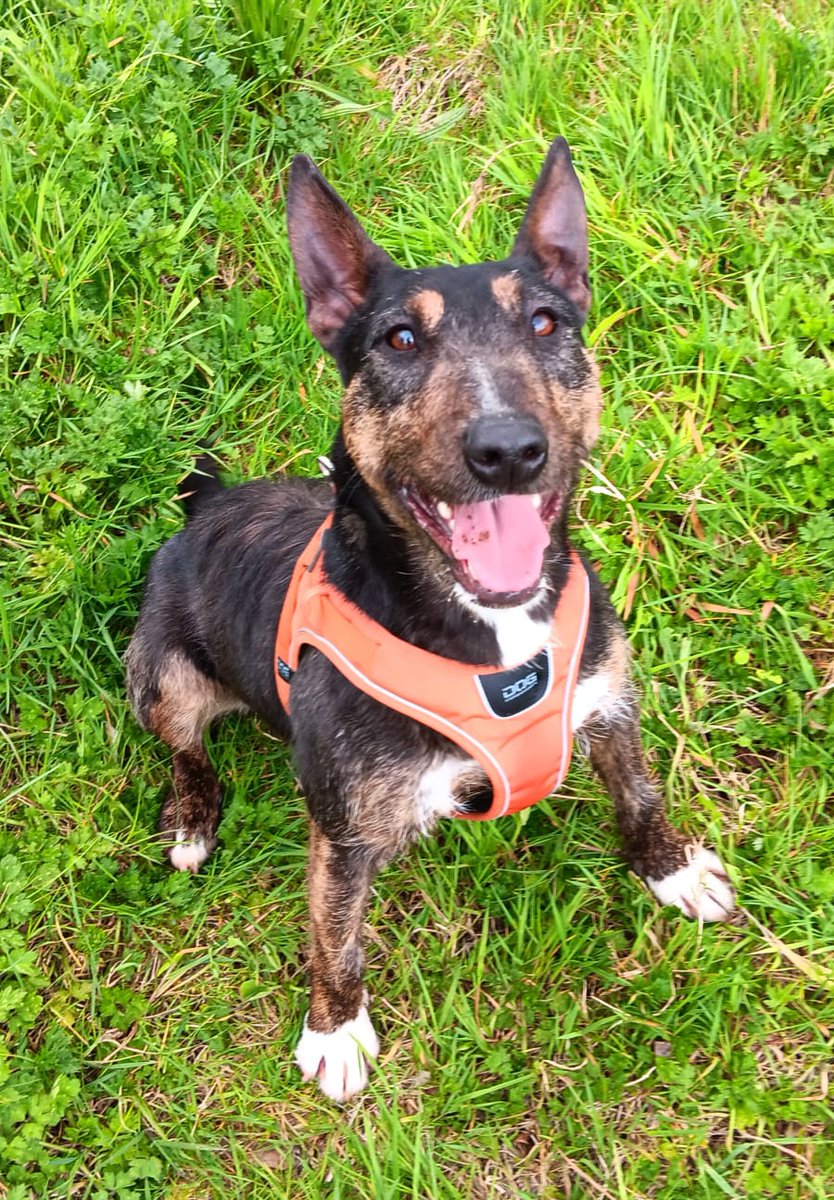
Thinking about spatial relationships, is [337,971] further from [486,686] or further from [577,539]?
[577,539]

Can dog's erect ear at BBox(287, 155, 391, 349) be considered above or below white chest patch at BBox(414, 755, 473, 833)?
above

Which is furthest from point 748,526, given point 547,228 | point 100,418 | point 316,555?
point 100,418

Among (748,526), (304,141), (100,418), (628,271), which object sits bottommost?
(748,526)

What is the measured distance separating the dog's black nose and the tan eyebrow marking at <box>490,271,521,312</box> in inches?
21.5

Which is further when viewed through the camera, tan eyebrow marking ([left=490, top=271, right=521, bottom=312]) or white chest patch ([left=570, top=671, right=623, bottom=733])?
white chest patch ([left=570, top=671, right=623, bottom=733])

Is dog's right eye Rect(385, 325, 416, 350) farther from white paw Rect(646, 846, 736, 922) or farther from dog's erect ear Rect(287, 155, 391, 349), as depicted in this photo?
white paw Rect(646, 846, 736, 922)

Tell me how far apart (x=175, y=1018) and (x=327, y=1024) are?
663 millimetres

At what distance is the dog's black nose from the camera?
238cm

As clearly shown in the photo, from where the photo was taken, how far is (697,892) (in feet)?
11.4

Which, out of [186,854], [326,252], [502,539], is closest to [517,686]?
[502,539]

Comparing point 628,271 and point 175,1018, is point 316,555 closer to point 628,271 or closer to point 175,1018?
point 175,1018

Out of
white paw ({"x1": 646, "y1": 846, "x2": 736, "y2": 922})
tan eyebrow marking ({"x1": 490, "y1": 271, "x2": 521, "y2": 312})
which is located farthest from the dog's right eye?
white paw ({"x1": 646, "y1": 846, "x2": 736, "y2": 922})

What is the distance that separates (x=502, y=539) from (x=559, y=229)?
113cm

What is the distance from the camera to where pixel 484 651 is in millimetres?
2906
